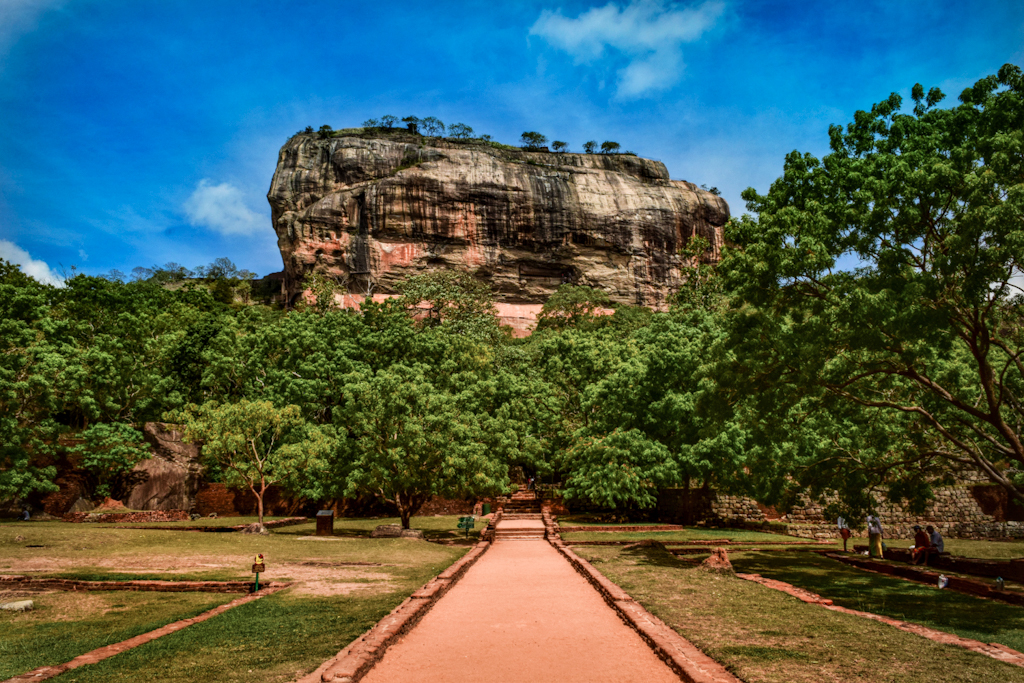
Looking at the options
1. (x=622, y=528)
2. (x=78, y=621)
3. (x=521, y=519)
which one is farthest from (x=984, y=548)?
(x=78, y=621)

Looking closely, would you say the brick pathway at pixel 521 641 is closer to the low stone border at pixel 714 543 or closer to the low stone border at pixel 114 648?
the low stone border at pixel 114 648

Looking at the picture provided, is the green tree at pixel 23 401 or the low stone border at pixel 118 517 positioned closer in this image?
the green tree at pixel 23 401

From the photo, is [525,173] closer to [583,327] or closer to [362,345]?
[583,327]

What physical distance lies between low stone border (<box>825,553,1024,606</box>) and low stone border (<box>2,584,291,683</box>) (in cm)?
1191

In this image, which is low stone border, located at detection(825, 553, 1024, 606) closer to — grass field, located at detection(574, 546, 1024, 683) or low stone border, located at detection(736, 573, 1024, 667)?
grass field, located at detection(574, 546, 1024, 683)

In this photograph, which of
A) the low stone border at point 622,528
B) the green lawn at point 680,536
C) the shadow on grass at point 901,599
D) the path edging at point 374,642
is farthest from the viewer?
the low stone border at point 622,528

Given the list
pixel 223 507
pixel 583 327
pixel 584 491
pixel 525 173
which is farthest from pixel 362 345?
pixel 525 173

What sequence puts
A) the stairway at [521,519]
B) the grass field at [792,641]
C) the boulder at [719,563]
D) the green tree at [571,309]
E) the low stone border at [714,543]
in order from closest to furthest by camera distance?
the grass field at [792,641] → the boulder at [719,563] → the low stone border at [714,543] → the stairway at [521,519] → the green tree at [571,309]

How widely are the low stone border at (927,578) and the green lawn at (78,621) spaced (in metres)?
12.3

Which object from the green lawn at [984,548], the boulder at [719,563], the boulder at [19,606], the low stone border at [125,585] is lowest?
the green lawn at [984,548]

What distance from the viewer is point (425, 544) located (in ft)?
59.3

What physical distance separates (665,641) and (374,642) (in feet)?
10.0

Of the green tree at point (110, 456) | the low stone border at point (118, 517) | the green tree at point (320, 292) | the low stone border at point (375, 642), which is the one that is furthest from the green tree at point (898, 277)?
the green tree at point (320, 292)

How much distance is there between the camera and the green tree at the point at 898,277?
952 cm
